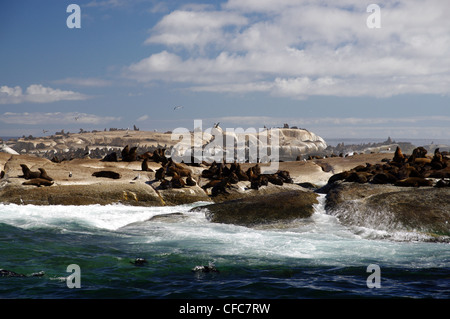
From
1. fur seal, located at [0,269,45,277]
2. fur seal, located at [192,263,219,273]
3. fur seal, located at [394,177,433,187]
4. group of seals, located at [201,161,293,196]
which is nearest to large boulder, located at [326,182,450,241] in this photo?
fur seal, located at [394,177,433,187]

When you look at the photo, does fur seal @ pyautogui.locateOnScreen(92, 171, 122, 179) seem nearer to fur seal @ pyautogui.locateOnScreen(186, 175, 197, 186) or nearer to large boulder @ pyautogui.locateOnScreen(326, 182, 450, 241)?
fur seal @ pyautogui.locateOnScreen(186, 175, 197, 186)

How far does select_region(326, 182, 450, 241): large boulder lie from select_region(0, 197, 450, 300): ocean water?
16.7 inches

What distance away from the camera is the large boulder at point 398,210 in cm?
1276

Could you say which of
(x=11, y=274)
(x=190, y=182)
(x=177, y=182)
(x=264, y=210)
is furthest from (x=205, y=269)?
(x=190, y=182)

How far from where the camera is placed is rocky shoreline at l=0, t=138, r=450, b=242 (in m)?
13.6

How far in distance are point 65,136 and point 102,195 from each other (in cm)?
8145

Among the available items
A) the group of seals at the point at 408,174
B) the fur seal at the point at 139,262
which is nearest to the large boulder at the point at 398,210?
the group of seals at the point at 408,174

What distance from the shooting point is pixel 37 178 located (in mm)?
19344

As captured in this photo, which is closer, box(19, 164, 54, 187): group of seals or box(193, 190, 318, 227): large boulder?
box(193, 190, 318, 227): large boulder

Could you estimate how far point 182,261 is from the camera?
10281 millimetres

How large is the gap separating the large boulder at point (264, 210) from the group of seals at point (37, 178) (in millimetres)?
7345

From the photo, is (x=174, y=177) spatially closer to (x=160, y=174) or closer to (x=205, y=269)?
(x=160, y=174)

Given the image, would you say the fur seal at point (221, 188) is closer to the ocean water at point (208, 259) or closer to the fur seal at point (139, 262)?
the ocean water at point (208, 259)
